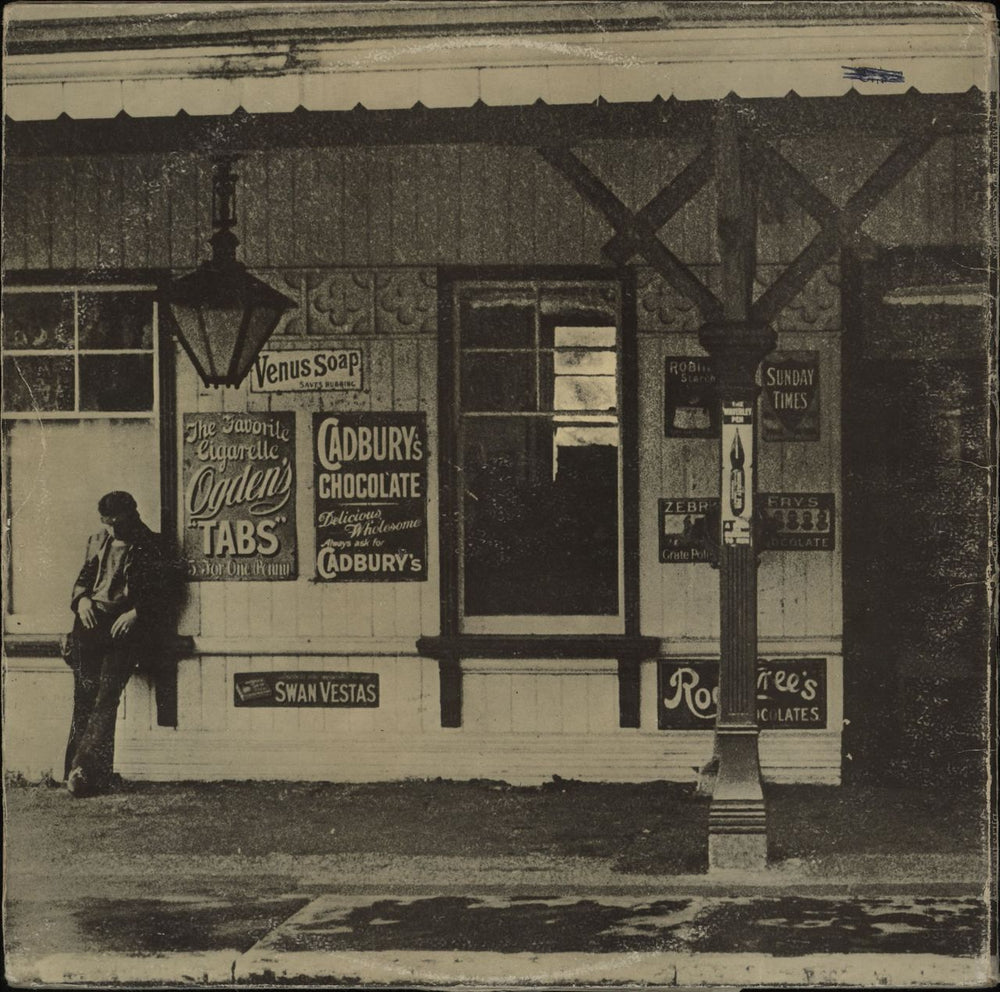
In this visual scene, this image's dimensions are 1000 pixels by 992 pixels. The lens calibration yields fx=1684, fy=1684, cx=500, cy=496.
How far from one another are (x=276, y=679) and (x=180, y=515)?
963 millimetres

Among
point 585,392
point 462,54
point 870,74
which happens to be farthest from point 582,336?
point 870,74

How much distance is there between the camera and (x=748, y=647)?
777 cm

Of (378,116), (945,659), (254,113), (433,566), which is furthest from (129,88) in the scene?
(945,659)

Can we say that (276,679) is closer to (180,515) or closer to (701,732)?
(180,515)

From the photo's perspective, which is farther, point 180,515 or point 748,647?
point 180,515

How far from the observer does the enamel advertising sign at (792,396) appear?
863 cm

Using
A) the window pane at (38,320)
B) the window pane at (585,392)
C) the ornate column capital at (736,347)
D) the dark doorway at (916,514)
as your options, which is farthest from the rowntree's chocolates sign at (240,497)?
the dark doorway at (916,514)

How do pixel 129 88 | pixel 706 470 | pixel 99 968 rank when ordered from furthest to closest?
pixel 706 470
pixel 129 88
pixel 99 968

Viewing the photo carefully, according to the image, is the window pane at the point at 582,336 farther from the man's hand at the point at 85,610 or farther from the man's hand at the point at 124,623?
the man's hand at the point at 85,610

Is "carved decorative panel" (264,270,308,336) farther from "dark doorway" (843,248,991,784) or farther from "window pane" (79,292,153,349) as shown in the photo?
"dark doorway" (843,248,991,784)

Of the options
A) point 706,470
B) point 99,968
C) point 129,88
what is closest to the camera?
point 99,968

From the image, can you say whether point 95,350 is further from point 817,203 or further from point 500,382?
point 817,203

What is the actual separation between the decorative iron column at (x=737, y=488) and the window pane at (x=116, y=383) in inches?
118

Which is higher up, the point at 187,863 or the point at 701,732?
the point at 701,732
